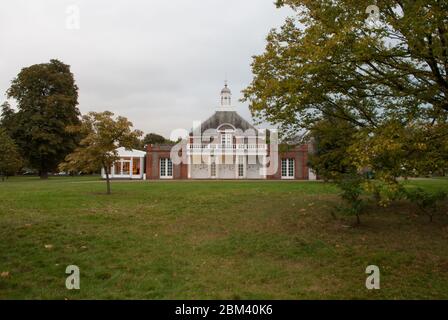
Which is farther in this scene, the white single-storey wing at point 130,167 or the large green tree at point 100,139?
the white single-storey wing at point 130,167

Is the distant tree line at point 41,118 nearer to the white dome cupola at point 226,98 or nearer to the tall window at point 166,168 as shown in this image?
the tall window at point 166,168

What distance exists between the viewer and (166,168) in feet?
142

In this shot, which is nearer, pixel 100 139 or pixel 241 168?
pixel 100 139

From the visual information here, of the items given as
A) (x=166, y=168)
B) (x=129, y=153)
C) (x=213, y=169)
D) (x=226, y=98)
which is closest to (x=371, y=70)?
(x=213, y=169)

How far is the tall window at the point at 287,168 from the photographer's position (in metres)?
42.1

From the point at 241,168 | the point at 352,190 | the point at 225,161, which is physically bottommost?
the point at 352,190

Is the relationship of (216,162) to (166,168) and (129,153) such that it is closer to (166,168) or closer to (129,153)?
(166,168)

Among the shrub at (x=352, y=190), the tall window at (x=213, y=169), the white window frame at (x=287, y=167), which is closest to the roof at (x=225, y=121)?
the tall window at (x=213, y=169)

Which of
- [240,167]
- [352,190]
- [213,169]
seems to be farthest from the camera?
[213,169]

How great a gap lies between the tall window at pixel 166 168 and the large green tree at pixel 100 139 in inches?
891

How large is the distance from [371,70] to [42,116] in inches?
1618

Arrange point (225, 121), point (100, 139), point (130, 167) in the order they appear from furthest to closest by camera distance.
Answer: point (225, 121) < point (130, 167) < point (100, 139)
